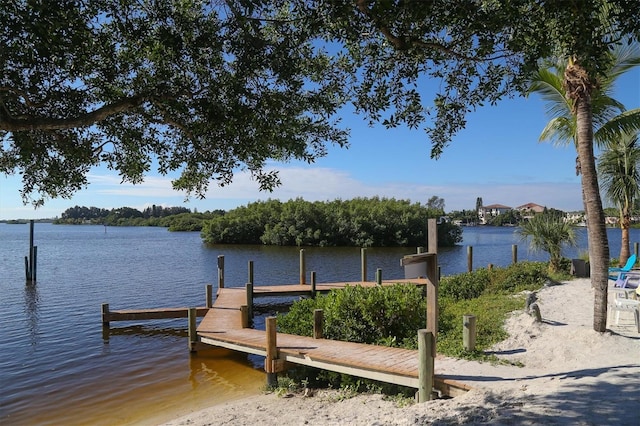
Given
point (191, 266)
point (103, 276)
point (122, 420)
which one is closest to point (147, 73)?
point (122, 420)

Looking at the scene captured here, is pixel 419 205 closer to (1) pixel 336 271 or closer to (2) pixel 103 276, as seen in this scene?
(1) pixel 336 271

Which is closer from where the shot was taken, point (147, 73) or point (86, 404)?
point (147, 73)

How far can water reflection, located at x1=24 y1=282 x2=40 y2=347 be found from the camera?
1547 centimetres

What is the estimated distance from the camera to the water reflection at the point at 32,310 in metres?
15.5

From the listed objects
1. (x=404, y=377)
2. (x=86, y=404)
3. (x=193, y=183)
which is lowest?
(x=86, y=404)

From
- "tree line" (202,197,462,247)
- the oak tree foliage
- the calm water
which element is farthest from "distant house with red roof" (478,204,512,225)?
the oak tree foliage

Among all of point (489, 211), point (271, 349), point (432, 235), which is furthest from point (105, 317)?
point (489, 211)

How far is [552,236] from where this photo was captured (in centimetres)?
1666

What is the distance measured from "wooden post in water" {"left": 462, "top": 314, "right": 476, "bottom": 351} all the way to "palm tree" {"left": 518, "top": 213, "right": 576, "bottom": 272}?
10388mm

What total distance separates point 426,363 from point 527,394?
53.1 inches

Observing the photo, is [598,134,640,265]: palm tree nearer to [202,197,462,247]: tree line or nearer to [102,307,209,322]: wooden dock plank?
[102,307,209,322]: wooden dock plank

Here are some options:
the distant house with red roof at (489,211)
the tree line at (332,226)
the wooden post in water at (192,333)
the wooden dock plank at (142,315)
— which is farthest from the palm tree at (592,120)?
the distant house with red roof at (489,211)

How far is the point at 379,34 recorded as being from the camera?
19.3 ft

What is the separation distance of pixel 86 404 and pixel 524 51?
10.3 metres
